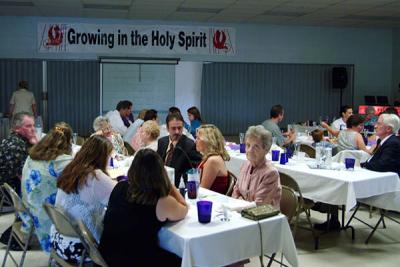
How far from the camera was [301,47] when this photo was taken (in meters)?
11.6

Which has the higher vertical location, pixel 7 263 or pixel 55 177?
pixel 55 177

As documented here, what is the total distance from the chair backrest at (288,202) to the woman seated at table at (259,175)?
245 mm

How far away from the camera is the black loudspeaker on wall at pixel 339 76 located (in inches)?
452

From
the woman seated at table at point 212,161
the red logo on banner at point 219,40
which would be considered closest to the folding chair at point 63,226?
the woman seated at table at point 212,161

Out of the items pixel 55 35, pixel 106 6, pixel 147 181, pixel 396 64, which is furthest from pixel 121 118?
pixel 396 64

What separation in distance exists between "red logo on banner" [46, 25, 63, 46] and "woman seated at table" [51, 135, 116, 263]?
25.9 feet

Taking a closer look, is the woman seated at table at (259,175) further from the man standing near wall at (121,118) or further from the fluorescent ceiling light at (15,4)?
the fluorescent ceiling light at (15,4)

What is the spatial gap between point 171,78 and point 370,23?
15.5 ft

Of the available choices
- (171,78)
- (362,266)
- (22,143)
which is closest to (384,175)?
(362,266)

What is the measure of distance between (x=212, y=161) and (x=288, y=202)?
2.13 feet

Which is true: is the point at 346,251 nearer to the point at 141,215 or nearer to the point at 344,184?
the point at 344,184

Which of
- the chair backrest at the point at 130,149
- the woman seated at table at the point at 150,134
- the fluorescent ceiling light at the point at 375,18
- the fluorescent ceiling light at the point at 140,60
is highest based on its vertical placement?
the fluorescent ceiling light at the point at 375,18

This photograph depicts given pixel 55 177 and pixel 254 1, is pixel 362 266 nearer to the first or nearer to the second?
pixel 55 177

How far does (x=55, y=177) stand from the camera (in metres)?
3.51
